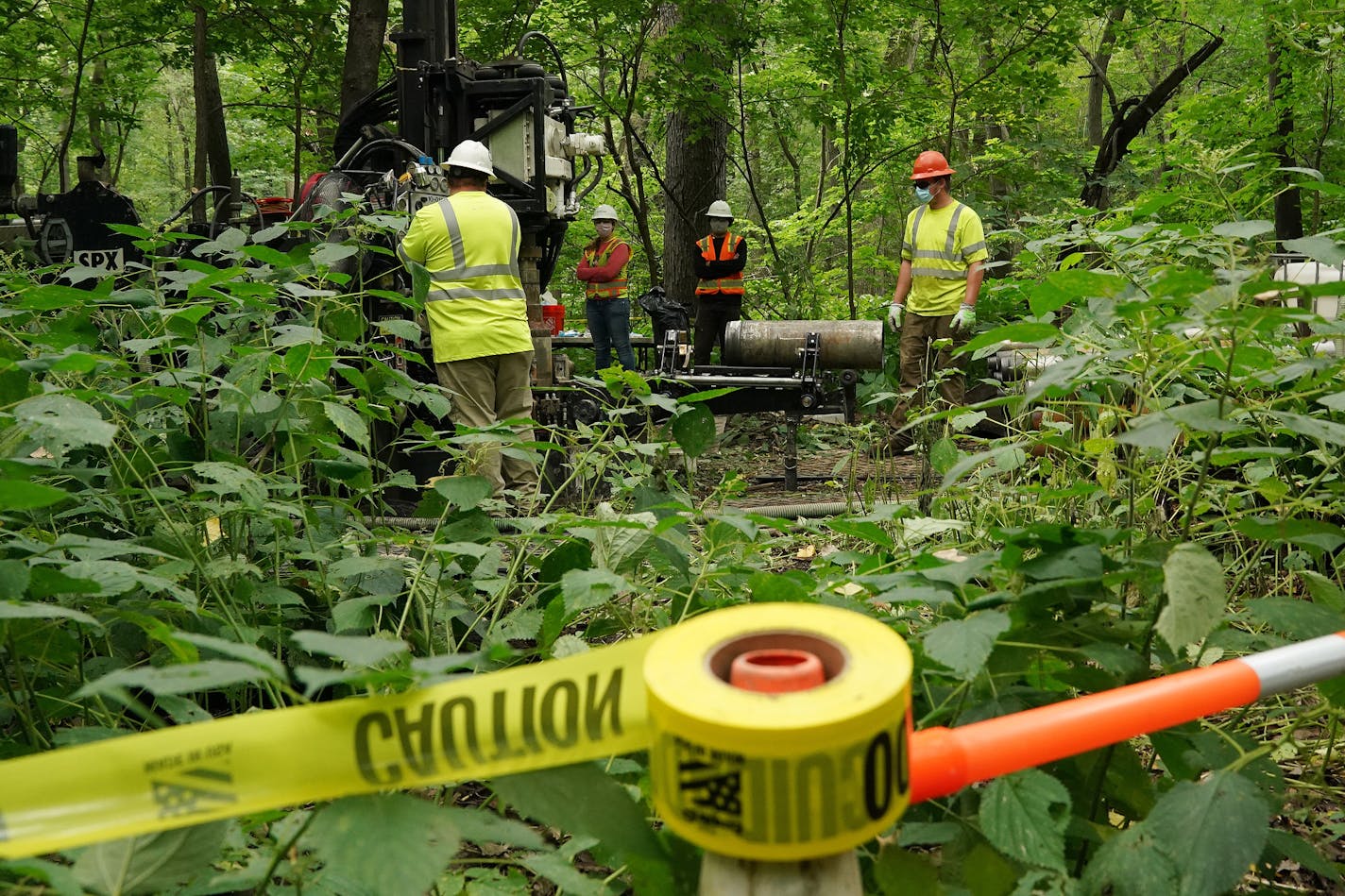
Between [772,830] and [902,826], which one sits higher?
[772,830]

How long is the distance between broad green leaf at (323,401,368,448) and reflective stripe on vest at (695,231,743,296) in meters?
9.26

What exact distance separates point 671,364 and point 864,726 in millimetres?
8620

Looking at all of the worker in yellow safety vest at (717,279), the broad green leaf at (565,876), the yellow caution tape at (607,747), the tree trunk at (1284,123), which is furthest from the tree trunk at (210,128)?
the yellow caution tape at (607,747)

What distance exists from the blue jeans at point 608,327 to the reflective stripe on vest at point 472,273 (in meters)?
5.38

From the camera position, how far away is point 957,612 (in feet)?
6.22

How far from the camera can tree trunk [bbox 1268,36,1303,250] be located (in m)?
11.5

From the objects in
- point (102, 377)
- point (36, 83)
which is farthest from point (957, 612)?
point (36, 83)

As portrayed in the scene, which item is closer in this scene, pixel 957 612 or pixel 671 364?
pixel 957 612

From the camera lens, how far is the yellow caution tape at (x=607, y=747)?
1.02m

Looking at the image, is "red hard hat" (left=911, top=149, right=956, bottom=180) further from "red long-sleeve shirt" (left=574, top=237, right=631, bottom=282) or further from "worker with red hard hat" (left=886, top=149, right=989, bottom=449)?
"red long-sleeve shirt" (left=574, top=237, right=631, bottom=282)

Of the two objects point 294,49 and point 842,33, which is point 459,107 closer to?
point 842,33

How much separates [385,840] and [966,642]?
2.60 feet

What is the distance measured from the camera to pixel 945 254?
883 centimetres

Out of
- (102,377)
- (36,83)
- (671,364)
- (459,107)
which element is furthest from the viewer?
(36,83)
